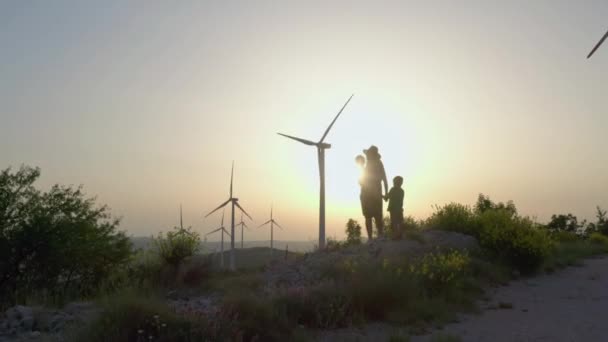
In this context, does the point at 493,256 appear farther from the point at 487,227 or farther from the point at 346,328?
the point at 346,328

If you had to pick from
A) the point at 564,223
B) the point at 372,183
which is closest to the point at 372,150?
the point at 372,183

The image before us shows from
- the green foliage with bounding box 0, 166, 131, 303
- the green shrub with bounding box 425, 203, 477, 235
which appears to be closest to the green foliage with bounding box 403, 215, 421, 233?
the green shrub with bounding box 425, 203, 477, 235

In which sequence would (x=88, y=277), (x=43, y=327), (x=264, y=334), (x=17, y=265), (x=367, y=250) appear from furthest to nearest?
1. (x=88, y=277)
2. (x=17, y=265)
3. (x=367, y=250)
4. (x=43, y=327)
5. (x=264, y=334)

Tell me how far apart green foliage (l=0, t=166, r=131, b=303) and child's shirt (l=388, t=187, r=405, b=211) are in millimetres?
9026

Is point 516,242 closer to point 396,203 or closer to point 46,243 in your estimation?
point 396,203

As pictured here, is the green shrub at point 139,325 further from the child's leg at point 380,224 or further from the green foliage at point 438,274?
the child's leg at point 380,224

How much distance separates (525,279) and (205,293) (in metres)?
9.49

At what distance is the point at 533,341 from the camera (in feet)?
25.8

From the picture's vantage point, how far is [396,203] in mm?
14961

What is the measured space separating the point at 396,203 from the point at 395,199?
0.57ft

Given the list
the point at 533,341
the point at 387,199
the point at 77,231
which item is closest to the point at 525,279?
the point at 387,199

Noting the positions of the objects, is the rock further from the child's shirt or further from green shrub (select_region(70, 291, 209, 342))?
the child's shirt

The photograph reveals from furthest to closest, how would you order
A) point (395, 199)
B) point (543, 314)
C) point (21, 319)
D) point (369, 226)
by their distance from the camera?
point (369, 226), point (395, 199), point (543, 314), point (21, 319)

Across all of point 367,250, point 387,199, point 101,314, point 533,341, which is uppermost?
point 387,199
